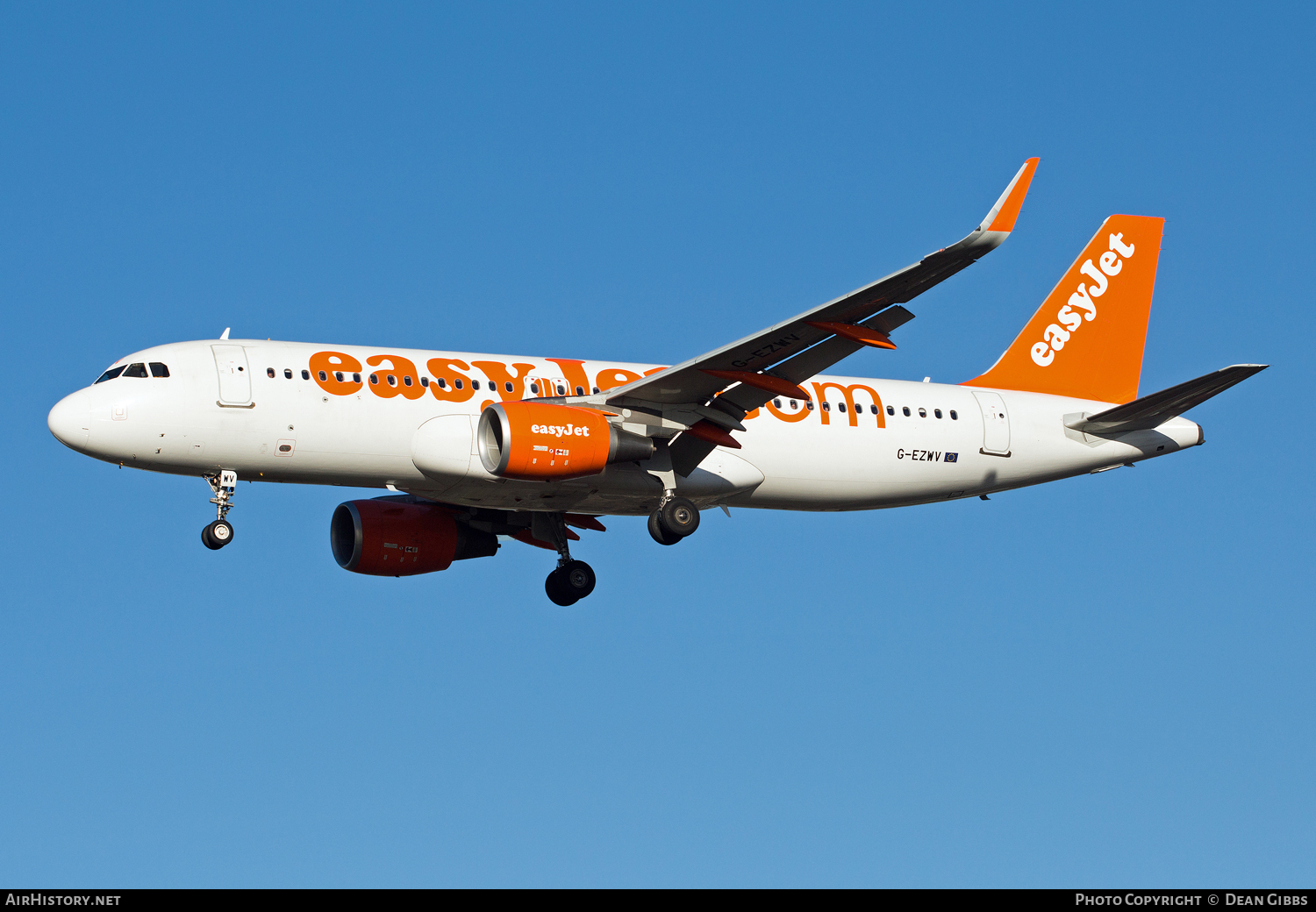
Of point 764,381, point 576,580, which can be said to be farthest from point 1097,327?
point 576,580

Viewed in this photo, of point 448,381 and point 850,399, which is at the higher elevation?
point 850,399

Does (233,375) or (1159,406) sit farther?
(1159,406)

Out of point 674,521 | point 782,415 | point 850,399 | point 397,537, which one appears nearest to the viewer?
point 674,521

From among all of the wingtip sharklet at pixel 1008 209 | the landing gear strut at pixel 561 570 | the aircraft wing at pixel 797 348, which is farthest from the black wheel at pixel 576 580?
the wingtip sharklet at pixel 1008 209

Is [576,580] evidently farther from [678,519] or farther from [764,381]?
[764,381]

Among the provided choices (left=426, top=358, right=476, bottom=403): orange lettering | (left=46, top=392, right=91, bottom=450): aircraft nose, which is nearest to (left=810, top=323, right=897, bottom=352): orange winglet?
(left=426, top=358, right=476, bottom=403): orange lettering

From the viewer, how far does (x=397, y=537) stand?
118ft

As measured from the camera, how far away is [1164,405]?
35500mm

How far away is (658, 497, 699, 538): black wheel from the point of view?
32.6 metres

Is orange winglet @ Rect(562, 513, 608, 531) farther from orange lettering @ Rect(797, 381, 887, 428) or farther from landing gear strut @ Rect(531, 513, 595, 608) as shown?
orange lettering @ Rect(797, 381, 887, 428)

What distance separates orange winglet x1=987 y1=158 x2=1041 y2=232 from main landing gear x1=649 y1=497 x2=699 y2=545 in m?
9.93

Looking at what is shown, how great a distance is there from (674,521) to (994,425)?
8504 mm
